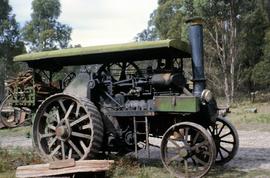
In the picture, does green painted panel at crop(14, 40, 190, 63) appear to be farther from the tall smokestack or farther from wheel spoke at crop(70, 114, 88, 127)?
wheel spoke at crop(70, 114, 88, 127)

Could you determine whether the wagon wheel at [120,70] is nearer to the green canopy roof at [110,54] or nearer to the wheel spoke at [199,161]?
the green canopy roof at [110,54]

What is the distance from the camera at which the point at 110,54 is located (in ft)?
31.7

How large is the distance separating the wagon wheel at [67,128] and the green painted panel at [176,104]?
121 cm

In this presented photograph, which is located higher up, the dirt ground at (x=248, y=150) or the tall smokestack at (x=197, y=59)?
the tall smokestack at (x=197, y=59)

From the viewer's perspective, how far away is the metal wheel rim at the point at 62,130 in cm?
953

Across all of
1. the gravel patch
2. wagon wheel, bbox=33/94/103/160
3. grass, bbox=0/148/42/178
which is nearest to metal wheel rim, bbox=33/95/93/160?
wagon wheel, bbox=33/94/103/160

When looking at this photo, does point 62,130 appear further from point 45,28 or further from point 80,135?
point 45,28

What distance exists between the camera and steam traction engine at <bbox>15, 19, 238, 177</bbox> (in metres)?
8.98

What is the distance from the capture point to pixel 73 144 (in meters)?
9.52

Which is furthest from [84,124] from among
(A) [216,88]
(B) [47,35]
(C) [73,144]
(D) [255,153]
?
(B) [47,35]

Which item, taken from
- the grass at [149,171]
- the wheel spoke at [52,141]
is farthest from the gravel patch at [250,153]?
the wheel spoke at [52,141]

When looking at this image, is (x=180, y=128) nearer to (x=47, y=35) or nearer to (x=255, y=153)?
(x=255, y=153)

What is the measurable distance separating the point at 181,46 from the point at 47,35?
46208mm

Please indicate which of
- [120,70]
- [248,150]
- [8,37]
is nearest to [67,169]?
[120,70]
